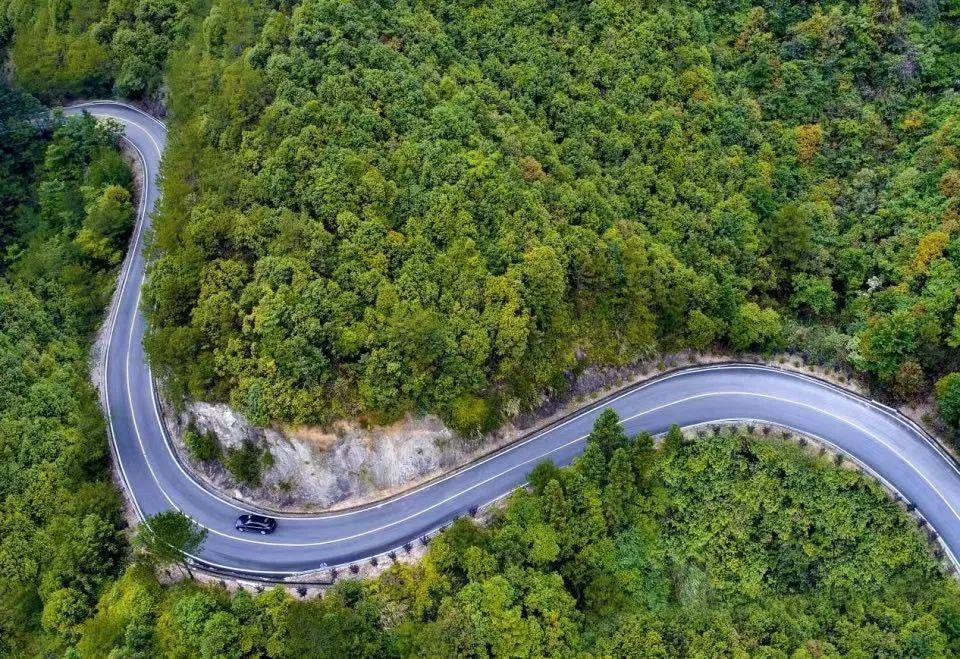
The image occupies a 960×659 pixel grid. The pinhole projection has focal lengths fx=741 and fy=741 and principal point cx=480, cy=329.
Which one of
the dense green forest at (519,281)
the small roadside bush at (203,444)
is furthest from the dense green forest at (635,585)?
the small roadside bush at (203,444)

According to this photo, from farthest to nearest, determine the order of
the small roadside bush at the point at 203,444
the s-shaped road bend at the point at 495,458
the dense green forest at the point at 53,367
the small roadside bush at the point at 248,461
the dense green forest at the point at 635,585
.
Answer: the small roadside bush at the point at 203,444 < the small roadside bush at the point at 248,461 < the s-shaped road bend at the point at 495,458 < the dense green forest at the point at 53,367 < the dense green forest at the point at 635,585

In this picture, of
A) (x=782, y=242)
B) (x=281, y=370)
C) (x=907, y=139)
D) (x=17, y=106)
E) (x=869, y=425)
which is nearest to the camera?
(x=281, y=370)

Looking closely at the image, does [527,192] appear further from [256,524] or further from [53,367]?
[53,367]

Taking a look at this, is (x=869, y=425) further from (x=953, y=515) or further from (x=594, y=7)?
(x=594, y=7)

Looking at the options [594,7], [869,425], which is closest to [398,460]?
[869,425]

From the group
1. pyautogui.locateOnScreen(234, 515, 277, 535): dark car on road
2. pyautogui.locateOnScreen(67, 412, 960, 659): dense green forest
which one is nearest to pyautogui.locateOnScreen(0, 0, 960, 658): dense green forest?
pyautogui.locateOnScreen(67, 412, 960, 659): dense green forest

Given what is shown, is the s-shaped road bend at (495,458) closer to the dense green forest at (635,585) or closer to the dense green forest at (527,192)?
the dense green forest at (635,585)

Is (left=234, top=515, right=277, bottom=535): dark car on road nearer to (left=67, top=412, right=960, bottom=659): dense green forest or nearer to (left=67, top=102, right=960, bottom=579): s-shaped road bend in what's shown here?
(left=67, top=102, right=960, bottom=579): s-shaped road bend
